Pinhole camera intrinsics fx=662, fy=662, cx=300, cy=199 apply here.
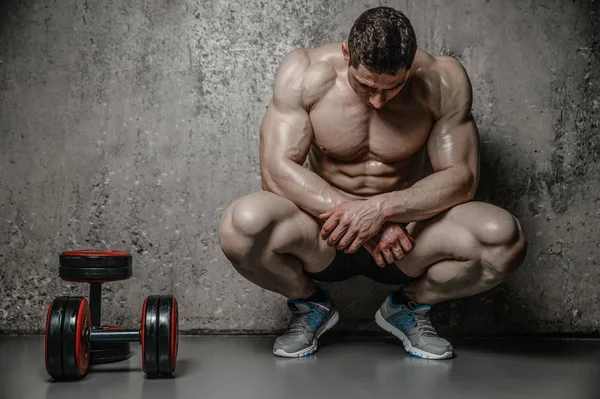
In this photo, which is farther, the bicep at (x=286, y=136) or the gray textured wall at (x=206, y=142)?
the gray textured wall at (x=206, y=142)

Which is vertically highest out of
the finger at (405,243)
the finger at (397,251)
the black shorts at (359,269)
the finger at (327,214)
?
the finger at (327,214)

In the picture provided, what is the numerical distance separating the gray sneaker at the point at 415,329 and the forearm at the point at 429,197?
0.45 metres

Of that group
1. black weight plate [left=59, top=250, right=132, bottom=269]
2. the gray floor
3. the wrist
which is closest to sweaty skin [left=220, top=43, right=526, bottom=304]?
the wrist

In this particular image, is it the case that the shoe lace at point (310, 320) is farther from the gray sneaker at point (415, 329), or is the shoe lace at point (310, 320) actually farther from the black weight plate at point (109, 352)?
the black weight plate at point (109, 352)

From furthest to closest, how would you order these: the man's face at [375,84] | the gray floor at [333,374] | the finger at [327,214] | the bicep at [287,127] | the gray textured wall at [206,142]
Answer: the gray textured wall at [206,142] → the bicep at [287,127] → the finger at [327,214] → the man's face at [375,84] → the gray floor at [333,374]

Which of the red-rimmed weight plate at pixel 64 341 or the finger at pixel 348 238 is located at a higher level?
the finger at pixel 348 238

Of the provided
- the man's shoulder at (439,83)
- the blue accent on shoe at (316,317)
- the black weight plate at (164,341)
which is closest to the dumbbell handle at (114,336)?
the black weight plate at (164,341)

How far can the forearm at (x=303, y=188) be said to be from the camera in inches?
97.7

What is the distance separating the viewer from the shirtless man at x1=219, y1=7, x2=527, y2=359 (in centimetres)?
242

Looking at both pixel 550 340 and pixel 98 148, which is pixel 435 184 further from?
pixel 98 148

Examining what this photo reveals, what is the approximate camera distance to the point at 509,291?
3.23 m

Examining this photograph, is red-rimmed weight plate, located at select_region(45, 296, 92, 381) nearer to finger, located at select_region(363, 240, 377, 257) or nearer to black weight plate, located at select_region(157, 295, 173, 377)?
black weight plate, located at select_region(157, 295, 173, 377)

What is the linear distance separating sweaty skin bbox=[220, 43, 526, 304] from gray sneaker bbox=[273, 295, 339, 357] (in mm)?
85

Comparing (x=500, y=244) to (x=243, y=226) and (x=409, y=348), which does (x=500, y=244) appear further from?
(x=243, y=226)
